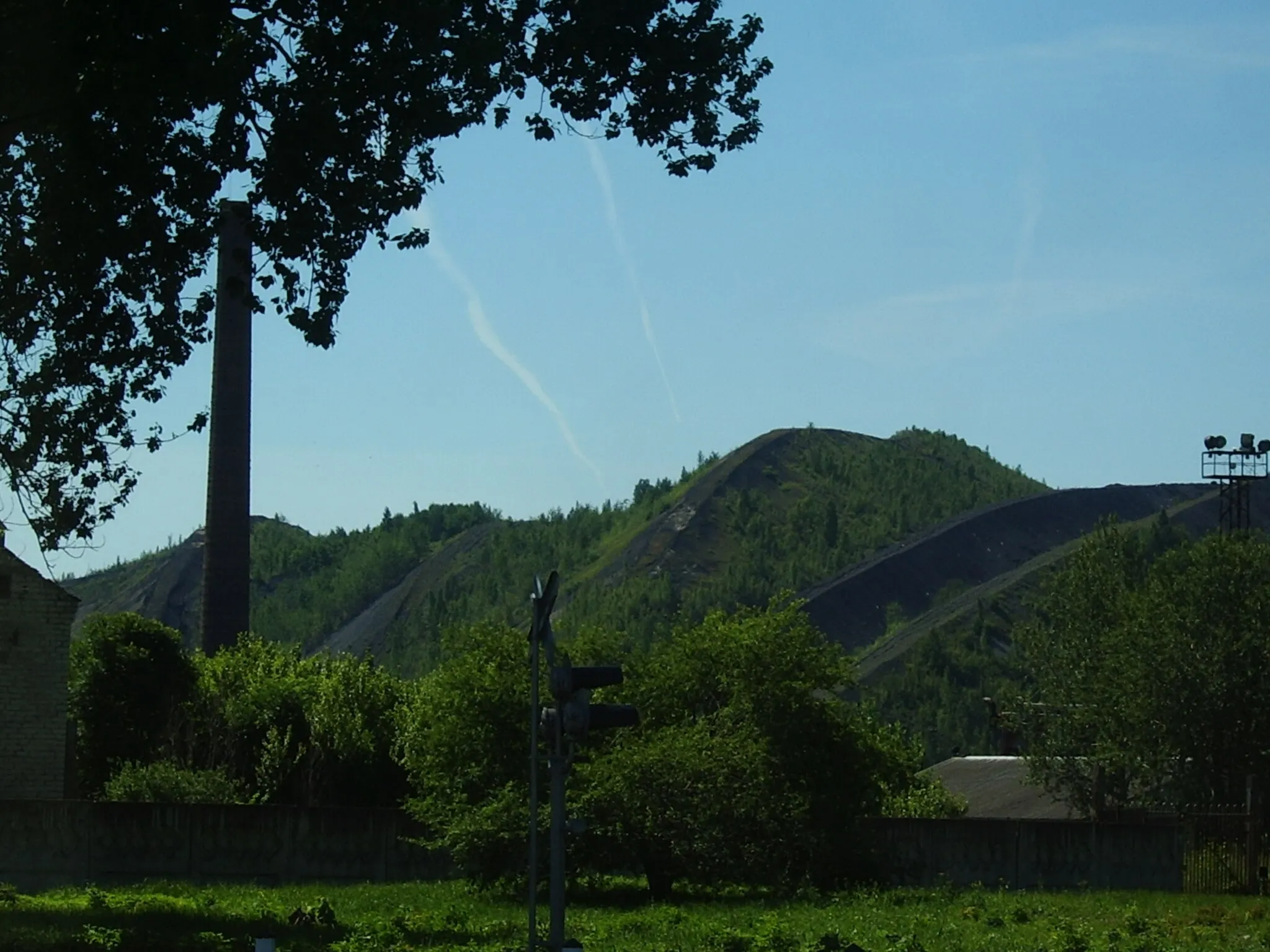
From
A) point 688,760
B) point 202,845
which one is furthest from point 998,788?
point 202,845

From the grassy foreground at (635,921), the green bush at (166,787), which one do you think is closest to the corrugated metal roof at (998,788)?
the green bush at (166,787)

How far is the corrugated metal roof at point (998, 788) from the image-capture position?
66938 mm

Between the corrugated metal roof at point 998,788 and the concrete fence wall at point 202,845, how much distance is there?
36.3 m

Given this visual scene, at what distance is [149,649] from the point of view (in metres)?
48.5

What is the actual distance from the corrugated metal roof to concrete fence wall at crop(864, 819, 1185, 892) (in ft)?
102

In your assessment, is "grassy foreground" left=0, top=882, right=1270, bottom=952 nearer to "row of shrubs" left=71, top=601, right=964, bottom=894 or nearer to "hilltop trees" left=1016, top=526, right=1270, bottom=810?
"row of shrubs" left=71, top=601, right=964, bottom=894

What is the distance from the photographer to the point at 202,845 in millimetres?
30891

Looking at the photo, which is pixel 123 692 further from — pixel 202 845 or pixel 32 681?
pixel 202 845

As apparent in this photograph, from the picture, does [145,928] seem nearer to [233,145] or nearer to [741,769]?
[233,145]

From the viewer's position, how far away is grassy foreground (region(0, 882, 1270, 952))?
19.6 metres

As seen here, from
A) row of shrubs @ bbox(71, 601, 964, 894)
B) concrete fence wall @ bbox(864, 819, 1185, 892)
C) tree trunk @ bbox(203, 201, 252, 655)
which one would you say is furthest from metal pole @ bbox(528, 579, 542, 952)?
tree trunk @ bbox(203, 201, 252, 655)

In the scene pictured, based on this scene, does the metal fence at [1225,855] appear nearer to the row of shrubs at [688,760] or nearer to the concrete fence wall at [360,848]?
the concrete fence wall at [360,848]

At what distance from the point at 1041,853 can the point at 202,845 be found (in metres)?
15.2

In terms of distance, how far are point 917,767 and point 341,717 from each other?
1829 cm
